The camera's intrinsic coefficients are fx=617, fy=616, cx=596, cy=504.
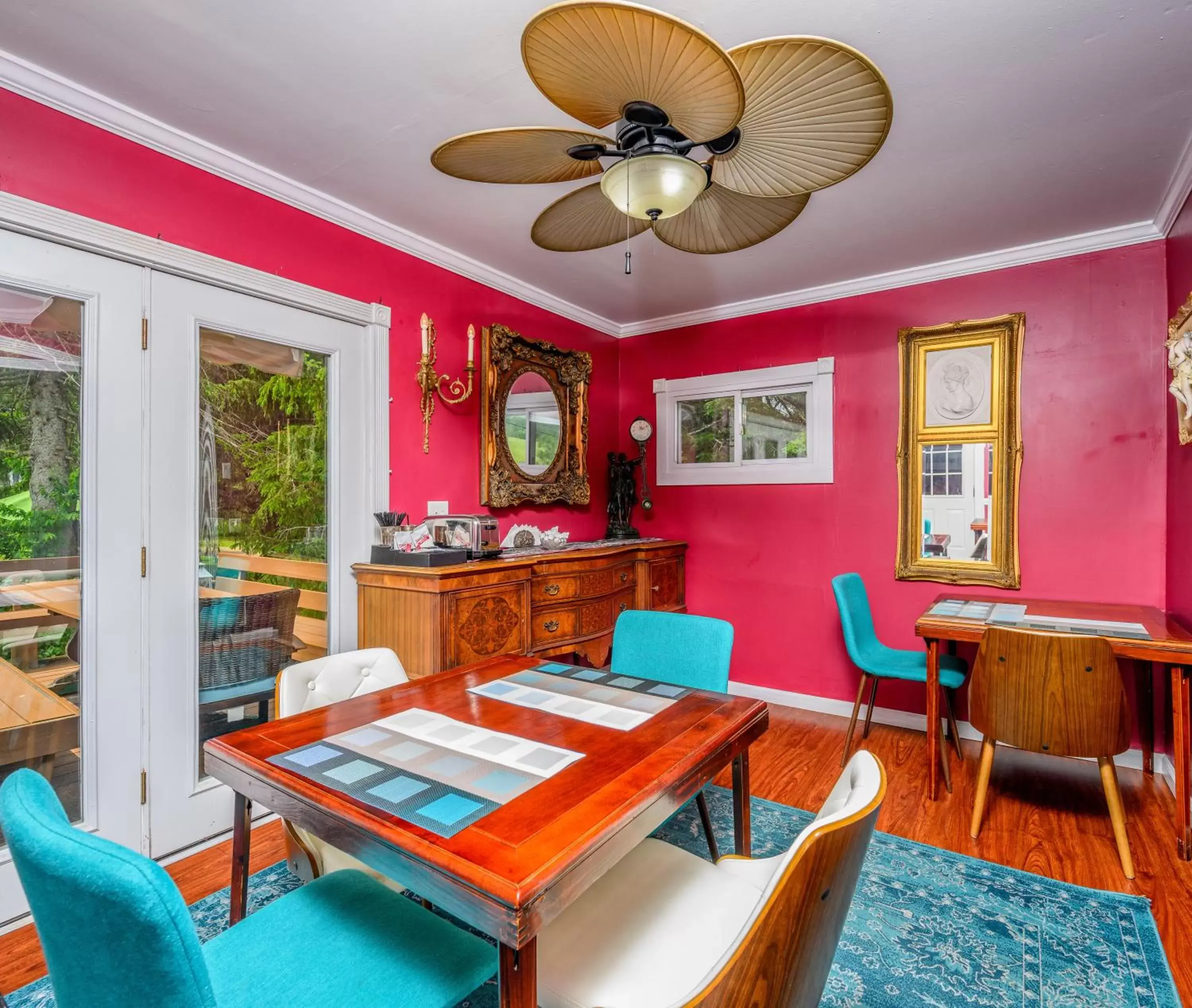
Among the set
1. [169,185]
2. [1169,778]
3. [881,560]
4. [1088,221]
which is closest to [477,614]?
[169,185]

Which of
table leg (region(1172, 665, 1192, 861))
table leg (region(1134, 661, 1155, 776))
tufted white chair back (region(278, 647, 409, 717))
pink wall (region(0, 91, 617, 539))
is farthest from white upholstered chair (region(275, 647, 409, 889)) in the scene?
table leg (region(1134, 661, 1155, 776))

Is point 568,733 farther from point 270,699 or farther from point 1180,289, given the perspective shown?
point 1180,289

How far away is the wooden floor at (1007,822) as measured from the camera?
6.28ft

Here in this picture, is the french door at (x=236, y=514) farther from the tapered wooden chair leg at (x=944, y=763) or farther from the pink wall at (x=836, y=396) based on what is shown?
the tapered wooden chair leg at (x=944, y=763)

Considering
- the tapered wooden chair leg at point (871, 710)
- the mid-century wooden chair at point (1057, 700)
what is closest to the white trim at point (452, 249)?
the mid-century wooden chair at point (1057, 700)

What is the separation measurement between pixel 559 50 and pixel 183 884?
264cm

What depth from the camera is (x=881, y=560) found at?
364 centimetres

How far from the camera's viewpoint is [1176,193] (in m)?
2.57

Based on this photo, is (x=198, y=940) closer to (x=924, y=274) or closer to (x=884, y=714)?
(x=884, y=714)

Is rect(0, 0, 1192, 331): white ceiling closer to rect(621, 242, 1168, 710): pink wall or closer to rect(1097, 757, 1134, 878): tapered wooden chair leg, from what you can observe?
rect(621, 242, 1168, 710): pink wall

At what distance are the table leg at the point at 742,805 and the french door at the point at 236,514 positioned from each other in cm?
189

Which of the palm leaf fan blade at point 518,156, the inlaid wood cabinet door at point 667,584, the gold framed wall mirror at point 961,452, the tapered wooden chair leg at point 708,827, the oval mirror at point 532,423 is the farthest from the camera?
the inlaid wood cabinet door at point 667,584

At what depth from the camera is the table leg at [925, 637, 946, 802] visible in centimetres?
261

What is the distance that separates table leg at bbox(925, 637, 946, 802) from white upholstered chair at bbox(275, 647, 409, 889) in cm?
215
